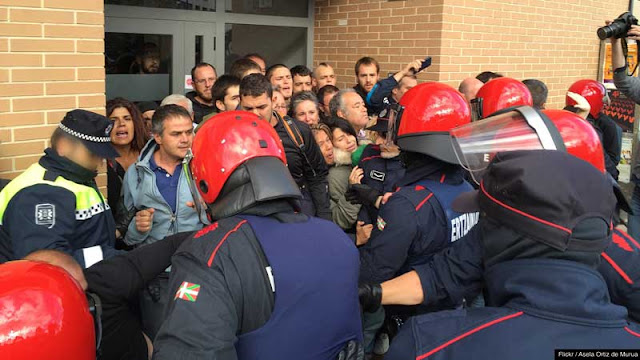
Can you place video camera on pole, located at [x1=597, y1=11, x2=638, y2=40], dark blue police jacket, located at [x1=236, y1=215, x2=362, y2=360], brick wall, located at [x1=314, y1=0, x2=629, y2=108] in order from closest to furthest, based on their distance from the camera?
dark blue police jacket, located at [x1=236, y1=215, x2=362, y2=360], video camera on pole, located at [x1=597, y1=11, x2=638, y2=40], brick wall, located at [x1=314, y1=0, x2=629, y2=108]

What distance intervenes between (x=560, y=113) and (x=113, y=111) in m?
3.43

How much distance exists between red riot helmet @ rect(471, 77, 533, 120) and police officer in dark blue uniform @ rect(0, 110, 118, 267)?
Answer: 8.45ft

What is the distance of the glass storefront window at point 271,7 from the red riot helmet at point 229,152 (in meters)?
5.17

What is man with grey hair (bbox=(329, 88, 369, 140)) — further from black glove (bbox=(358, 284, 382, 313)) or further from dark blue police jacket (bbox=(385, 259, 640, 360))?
dark blue police jacket (bbox=(385, 259, 640, 360))

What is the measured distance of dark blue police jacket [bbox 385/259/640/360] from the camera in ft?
4.05

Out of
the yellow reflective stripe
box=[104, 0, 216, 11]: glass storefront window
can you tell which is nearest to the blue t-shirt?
the yellow reflective stripe

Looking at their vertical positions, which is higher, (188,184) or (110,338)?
(188,184)

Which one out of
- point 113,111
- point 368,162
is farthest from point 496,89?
point 113,111

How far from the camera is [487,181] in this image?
5.22 feet

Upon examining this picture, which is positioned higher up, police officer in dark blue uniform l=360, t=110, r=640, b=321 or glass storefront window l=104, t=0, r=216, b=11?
glass storefront window l=104, t=0, r=216, b=11

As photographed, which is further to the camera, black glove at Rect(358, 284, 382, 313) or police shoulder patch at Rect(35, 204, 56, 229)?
police shoulder patch at Rect(35, 204, 56, 229)

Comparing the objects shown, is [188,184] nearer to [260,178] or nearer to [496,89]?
[260,178]

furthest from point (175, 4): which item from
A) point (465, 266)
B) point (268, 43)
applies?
point (465, 266)

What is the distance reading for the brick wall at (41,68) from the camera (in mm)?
3365
